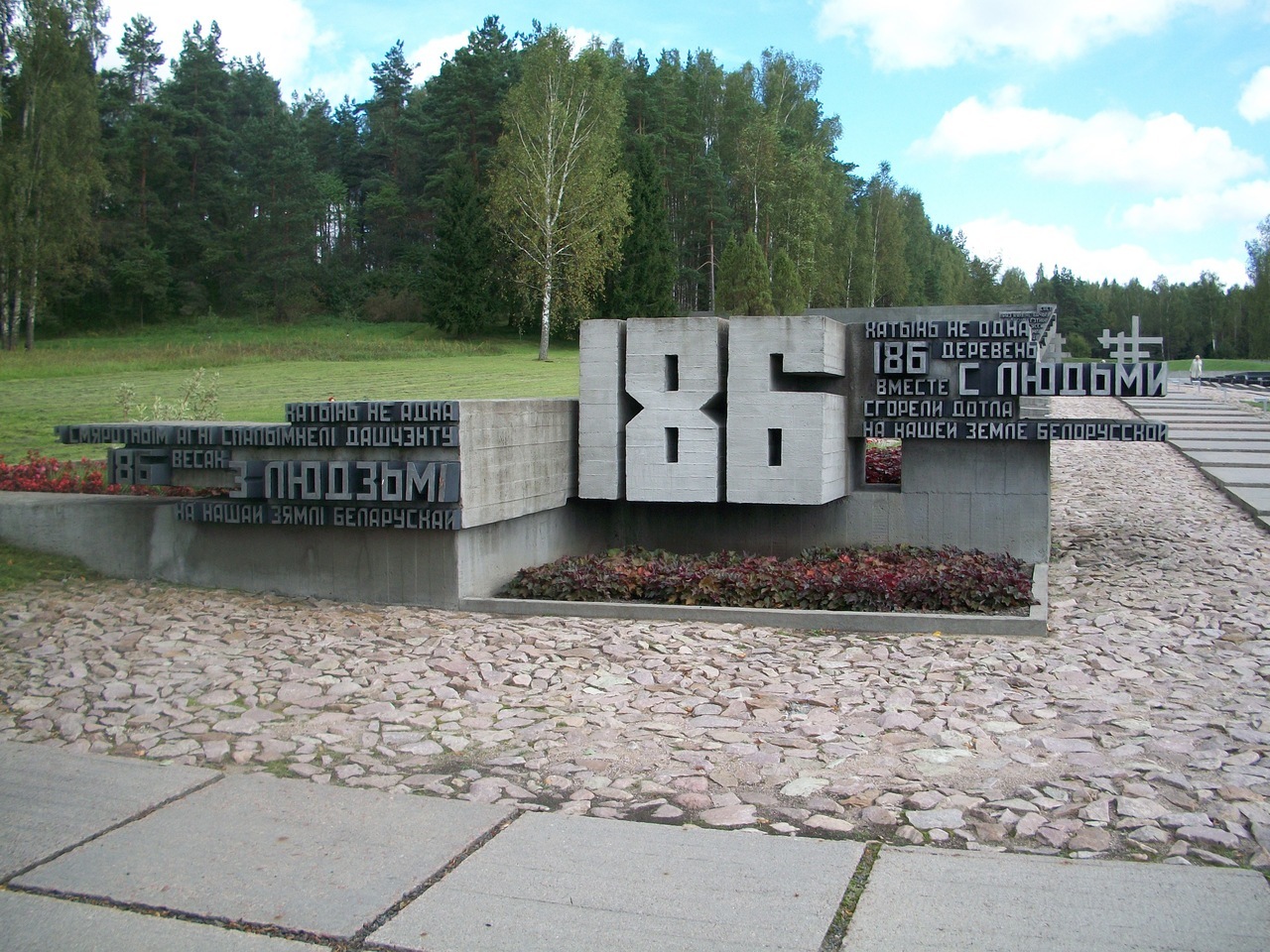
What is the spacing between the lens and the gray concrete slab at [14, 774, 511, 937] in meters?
3.81

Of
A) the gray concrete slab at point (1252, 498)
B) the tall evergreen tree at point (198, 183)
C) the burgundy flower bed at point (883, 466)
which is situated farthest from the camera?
the tall evergreen tree at point (198, 183)

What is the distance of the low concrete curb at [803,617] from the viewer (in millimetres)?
8133

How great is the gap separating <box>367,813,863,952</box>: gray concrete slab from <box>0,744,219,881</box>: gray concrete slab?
1.62 m

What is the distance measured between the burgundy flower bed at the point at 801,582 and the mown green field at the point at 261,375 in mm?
9150

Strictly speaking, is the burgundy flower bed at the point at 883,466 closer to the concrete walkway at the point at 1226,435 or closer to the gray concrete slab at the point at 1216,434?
the concrete walkway at the point at 1226,435

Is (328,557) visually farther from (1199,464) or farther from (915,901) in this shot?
(1199,464)

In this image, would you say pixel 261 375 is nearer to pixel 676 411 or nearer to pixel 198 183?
pixel 676 411

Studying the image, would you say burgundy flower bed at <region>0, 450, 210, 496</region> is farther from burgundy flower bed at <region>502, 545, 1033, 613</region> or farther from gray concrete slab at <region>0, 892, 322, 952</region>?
gray concrete slab at <region>0, 892, 322, 952</region>

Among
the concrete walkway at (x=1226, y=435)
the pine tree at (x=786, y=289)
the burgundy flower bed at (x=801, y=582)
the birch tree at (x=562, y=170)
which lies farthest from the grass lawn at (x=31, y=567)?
the pine tree at (x=786, y=289)

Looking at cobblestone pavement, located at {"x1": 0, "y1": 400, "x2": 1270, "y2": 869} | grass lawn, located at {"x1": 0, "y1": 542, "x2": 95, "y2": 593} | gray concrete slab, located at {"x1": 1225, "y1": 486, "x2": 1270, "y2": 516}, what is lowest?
cobblestone pavement, located at {"x1": 0, "y1": 400, "x2": 1270, "y2": 869}

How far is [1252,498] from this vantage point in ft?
48.8

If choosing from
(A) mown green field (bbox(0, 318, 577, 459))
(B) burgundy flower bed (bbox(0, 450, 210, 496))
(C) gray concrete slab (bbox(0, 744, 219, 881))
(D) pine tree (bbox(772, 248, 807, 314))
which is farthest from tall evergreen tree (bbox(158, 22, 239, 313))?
(C) gray concrete slab (bbox(0, 744, 219, 881))

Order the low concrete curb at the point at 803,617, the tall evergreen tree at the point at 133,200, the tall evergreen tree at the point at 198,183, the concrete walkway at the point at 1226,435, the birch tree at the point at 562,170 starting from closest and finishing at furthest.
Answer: the low concrete curb at the point at 803,617 → the concrete walkway at the point at 1226,435 → the birch tree at the point at 562,170 → the tall evergreen tree at the point at 133,200 → the tall evergreen tree at the point at 198,183

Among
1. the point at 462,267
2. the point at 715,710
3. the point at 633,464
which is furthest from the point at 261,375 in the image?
the point at 715,710
